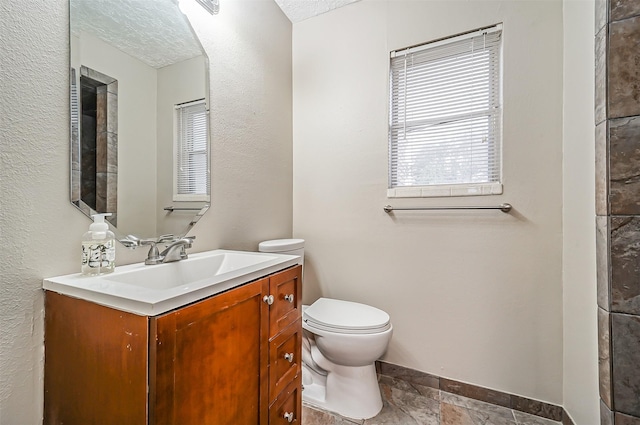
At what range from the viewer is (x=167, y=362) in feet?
2.02

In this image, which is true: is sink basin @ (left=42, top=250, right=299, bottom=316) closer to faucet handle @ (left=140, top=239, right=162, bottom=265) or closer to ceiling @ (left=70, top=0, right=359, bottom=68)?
faucet handle @ (left=140, top=239, right=162, bottom=265)

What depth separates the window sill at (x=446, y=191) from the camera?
1507 mm

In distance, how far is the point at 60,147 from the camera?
832 millimetres

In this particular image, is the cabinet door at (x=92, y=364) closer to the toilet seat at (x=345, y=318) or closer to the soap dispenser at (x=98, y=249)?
the soap dispenser at (x=98, y=249)

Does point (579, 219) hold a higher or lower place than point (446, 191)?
lower

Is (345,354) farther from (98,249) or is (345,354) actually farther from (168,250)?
(98,249)

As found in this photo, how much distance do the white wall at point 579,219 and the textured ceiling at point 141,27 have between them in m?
1.73

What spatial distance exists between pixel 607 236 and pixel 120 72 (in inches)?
74.8

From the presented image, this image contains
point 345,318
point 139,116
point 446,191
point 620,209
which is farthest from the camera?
point 446,191

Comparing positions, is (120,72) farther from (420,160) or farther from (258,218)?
(420,160)

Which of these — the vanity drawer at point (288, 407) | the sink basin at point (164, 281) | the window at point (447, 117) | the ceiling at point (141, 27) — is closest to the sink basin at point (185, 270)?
the sink basin at point (164, 281)

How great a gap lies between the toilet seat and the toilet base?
27cm

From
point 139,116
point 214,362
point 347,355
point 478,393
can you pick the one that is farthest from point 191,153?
point 478,393

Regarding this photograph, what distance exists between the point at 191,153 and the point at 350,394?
1495 mm
